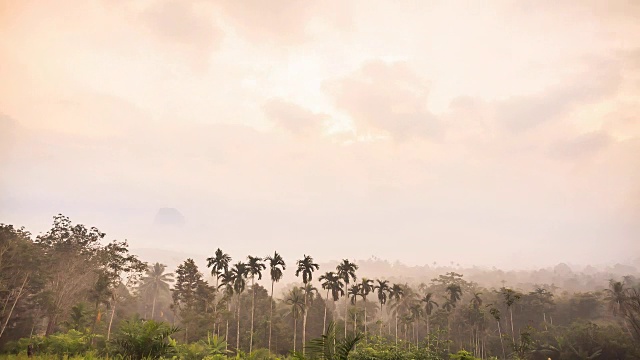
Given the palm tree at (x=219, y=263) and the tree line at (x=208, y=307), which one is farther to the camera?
the palm tree at (x=219, y=263)

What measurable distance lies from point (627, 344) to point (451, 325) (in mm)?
33223

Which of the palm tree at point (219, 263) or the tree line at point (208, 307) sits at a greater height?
the palm tree at point (219, 263)

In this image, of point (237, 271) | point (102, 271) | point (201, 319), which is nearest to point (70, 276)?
point (102, 271)

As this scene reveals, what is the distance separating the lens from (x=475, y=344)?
6988 centimetres

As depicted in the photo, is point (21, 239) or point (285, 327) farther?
point (285, 327)

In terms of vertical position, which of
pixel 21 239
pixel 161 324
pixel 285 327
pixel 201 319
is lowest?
pixel 285 327

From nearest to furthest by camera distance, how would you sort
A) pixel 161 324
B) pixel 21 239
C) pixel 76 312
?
pixel 161 324, pixel 76 312, pixel 21 239

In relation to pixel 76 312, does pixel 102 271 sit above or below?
above

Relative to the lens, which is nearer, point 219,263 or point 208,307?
point 219,263

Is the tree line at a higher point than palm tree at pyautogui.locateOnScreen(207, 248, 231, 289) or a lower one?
lower

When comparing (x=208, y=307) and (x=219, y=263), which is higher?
(x=219, y=263)

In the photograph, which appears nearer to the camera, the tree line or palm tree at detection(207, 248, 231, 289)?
the tree line

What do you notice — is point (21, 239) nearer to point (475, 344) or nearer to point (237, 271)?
point (237, 271)

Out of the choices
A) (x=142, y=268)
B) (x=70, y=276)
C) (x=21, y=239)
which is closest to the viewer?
(x=21, y=239)
